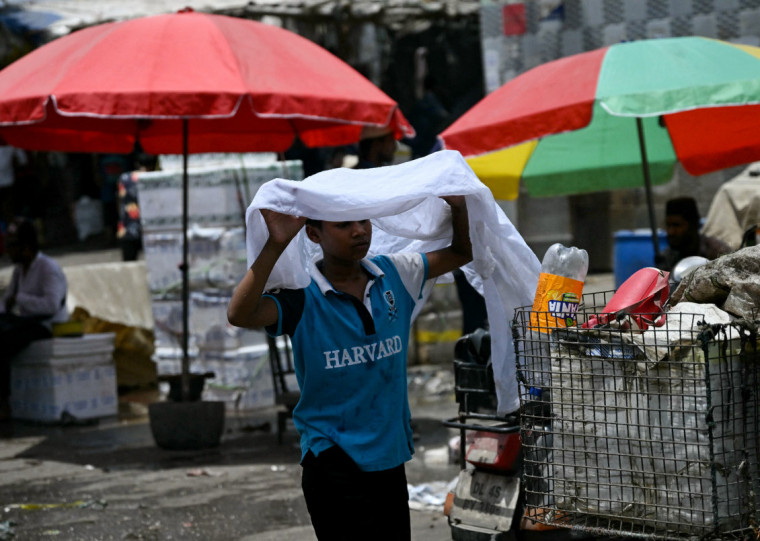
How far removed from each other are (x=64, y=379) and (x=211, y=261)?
159cm

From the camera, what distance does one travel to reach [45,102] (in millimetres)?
6188

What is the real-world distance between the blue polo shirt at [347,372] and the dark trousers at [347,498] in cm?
4

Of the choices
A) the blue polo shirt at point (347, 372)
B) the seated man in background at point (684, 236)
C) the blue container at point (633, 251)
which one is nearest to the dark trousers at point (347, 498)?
the blue polo shirt at point (347, 372)

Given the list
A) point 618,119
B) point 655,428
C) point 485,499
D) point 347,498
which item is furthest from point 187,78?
point 655,428

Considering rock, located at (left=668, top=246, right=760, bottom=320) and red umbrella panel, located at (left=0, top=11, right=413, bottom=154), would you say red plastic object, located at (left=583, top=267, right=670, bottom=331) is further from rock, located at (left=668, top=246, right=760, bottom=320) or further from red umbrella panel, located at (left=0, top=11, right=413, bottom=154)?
red umbrella panel, located at (left=0, top=11, right=413, bottom=154)

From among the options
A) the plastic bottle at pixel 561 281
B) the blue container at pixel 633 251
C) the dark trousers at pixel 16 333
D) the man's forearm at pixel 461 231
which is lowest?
the dark trousers at pixel 16 333

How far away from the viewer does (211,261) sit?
870cm

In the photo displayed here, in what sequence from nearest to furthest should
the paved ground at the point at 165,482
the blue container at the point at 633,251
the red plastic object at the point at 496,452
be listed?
the red plastic object at the point at 496,452, the paved ground at the point at 165,482, the blue container at the point at 633,251

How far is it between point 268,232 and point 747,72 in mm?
3230

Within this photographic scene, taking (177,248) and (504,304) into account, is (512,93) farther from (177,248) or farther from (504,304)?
(177,248)

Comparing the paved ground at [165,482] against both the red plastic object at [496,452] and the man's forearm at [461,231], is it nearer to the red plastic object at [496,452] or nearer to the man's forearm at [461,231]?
the red plastic object at [496,452]

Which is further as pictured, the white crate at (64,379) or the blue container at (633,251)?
the blue container at (633,251)

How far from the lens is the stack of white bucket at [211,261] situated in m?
8.62

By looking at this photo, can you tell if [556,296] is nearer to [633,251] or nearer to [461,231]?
[461,231]
